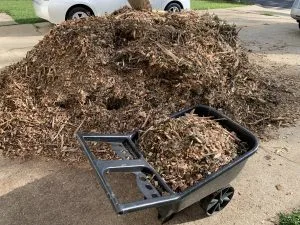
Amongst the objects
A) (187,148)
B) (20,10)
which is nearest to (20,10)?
(20,10)

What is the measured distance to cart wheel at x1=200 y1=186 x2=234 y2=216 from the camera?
2.91 meters

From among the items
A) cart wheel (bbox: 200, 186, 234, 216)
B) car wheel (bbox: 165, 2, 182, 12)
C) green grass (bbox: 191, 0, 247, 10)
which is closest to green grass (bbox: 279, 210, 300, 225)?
cart wheel (bbox: 200, 186, 234, 216)

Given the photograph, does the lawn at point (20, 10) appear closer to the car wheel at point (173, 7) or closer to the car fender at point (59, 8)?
the car fender at point (59, 8)

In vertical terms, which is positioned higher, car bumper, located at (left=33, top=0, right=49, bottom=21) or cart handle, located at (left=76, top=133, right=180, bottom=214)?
car bumper, located at (left=33, top=0, right=49, bottom=21)

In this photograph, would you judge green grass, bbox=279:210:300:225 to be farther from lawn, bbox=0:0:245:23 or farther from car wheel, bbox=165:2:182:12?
lawn, bbox=0:0:245:23

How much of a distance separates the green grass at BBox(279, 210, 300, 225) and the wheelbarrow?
42 cm

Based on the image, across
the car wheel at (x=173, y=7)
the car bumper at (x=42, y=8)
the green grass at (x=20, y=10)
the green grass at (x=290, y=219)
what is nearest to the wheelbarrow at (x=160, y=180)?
the green grass at (x=290, y=219)

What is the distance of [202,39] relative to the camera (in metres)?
Answer: 4.43

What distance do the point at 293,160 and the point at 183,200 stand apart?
1798 mm

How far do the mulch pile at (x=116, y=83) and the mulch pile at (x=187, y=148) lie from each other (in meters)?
0.63

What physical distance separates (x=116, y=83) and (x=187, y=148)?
1426 mm

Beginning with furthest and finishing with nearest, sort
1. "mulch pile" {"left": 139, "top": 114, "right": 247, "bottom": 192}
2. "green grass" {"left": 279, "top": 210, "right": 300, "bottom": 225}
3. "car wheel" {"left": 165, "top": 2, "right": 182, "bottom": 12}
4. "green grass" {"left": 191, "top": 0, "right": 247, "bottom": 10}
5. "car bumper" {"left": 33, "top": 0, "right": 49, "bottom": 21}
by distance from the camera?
"green grass" {"left": 191, "top": 0, "right": 247, "bottom": 10}
"car wheel" {"left": 165, "top": 2, "right": 182, "bottom": 12}
"car bumper" {"left": 33, "top": 0, "right": 49, "bottom": 21}
"green grass" {"left": 279, "top": 210, "right": 300, "bottom": 225}
"mulch pile" {"left": 139, "top": 114, "right": 247, "bottom": 192}

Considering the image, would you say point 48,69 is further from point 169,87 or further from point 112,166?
point 112,166

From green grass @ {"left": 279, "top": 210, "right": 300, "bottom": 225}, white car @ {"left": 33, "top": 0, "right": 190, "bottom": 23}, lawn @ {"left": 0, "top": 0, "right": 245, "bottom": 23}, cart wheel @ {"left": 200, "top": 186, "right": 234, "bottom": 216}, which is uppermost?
white car @ {"left": 33, "top": 0, "right": 190, "bottom": 23}
